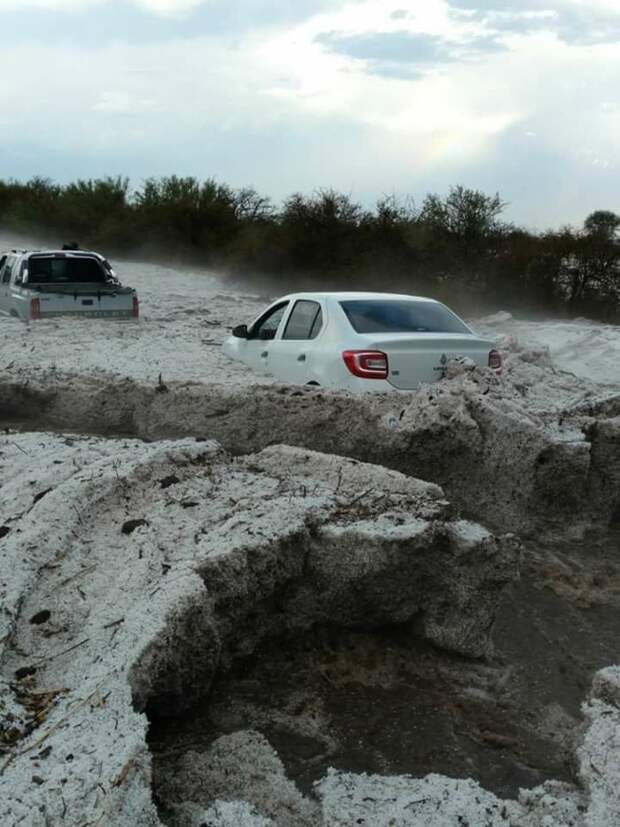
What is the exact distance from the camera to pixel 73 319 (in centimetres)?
1437

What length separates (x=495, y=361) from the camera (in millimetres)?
8797

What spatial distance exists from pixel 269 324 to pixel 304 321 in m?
0.84

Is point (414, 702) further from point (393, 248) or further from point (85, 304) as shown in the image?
point (393, 248)

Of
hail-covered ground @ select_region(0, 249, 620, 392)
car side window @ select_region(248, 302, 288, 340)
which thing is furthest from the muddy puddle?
car side window @ select_region(248, 302, 288, 340)

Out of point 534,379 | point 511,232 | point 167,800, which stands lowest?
point 167,800

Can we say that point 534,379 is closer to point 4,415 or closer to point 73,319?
point 4,415

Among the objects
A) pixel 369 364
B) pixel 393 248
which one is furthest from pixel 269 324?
pixel 393 248

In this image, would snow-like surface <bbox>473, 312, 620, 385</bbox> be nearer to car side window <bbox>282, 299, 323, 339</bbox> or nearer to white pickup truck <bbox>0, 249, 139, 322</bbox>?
car side window <bbox>282, 299, 323, 339</bbox>

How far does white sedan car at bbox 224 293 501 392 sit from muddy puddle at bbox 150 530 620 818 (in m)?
2.78

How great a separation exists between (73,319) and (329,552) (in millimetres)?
10150

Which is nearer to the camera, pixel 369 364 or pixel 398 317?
pixel 369 364

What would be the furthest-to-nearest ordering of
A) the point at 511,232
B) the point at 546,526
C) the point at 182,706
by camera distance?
the point at 511,232 → the point at 546,526 → the point at 182,706

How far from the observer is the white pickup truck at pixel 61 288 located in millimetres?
14531

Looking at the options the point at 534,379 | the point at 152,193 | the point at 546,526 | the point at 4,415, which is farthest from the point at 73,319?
the point at 152,193
